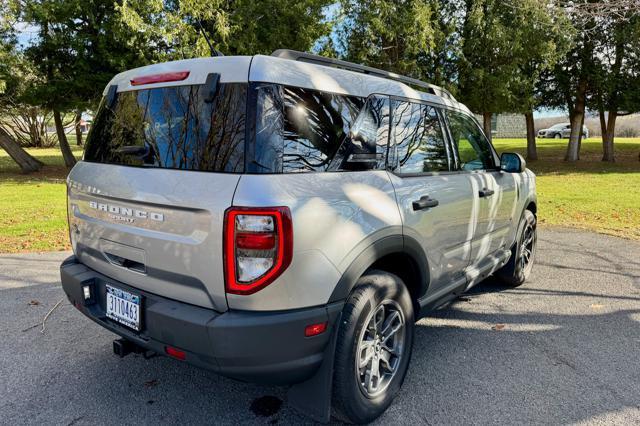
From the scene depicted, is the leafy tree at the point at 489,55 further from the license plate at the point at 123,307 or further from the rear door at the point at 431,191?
the license plate at the point at 123,307

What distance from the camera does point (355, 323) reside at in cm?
231

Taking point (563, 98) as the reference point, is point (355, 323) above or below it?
below

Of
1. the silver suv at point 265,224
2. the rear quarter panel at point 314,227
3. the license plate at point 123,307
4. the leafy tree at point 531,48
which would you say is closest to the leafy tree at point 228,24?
the leafy tree at point 531,48

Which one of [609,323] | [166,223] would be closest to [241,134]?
[166,223]

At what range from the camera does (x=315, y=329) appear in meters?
2.13

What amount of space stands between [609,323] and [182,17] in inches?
523

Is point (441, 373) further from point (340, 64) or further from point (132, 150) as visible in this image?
point (132, 150)

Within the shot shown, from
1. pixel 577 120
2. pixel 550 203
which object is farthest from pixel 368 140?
pixel 577 120

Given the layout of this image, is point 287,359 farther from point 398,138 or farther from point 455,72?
point 455,72

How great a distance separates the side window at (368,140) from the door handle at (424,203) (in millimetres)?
320

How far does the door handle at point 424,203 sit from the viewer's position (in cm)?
277

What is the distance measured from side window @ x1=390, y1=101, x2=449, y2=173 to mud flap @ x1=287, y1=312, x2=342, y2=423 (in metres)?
1.18

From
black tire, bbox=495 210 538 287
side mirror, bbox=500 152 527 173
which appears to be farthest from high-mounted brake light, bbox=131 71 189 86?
black tire, bbox=495 210 538 287

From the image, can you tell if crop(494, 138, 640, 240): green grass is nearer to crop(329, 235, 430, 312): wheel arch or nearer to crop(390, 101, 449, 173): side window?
crop(390, 101, 449, 173): side window
